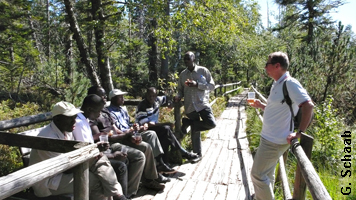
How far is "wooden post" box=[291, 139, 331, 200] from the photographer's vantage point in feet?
5.27

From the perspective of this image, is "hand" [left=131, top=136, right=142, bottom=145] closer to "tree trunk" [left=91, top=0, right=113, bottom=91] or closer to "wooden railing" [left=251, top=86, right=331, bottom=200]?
"wooden railing" [left=251, top=86, right=331, bottom=200]

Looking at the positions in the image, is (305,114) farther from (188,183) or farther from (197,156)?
(197,156)

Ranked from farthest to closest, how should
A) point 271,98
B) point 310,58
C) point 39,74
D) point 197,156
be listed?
point 39,74 < point 310,58 < point 197,156 < point 271,98

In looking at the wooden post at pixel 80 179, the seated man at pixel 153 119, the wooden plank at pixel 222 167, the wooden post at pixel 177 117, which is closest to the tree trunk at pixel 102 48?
the wooden post at pixel 177 117

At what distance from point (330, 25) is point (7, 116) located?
898 inches

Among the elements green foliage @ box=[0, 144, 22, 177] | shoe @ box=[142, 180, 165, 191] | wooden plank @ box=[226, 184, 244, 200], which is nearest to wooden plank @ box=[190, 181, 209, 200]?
wooden plank @ box=[226, 184, 244, 200]

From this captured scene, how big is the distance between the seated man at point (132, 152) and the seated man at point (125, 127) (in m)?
0.19

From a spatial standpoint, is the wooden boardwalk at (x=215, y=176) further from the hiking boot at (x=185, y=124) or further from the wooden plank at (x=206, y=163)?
the hiking boot at (x=185, y=124)

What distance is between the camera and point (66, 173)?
8.91 feet

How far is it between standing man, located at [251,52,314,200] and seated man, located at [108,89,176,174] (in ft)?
5.18

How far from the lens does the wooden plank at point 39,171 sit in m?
1.48

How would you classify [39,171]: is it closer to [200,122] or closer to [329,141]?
[200,122]

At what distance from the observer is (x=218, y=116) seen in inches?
411

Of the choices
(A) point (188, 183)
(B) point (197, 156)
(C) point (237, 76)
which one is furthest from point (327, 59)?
(C) point (237, 76)
